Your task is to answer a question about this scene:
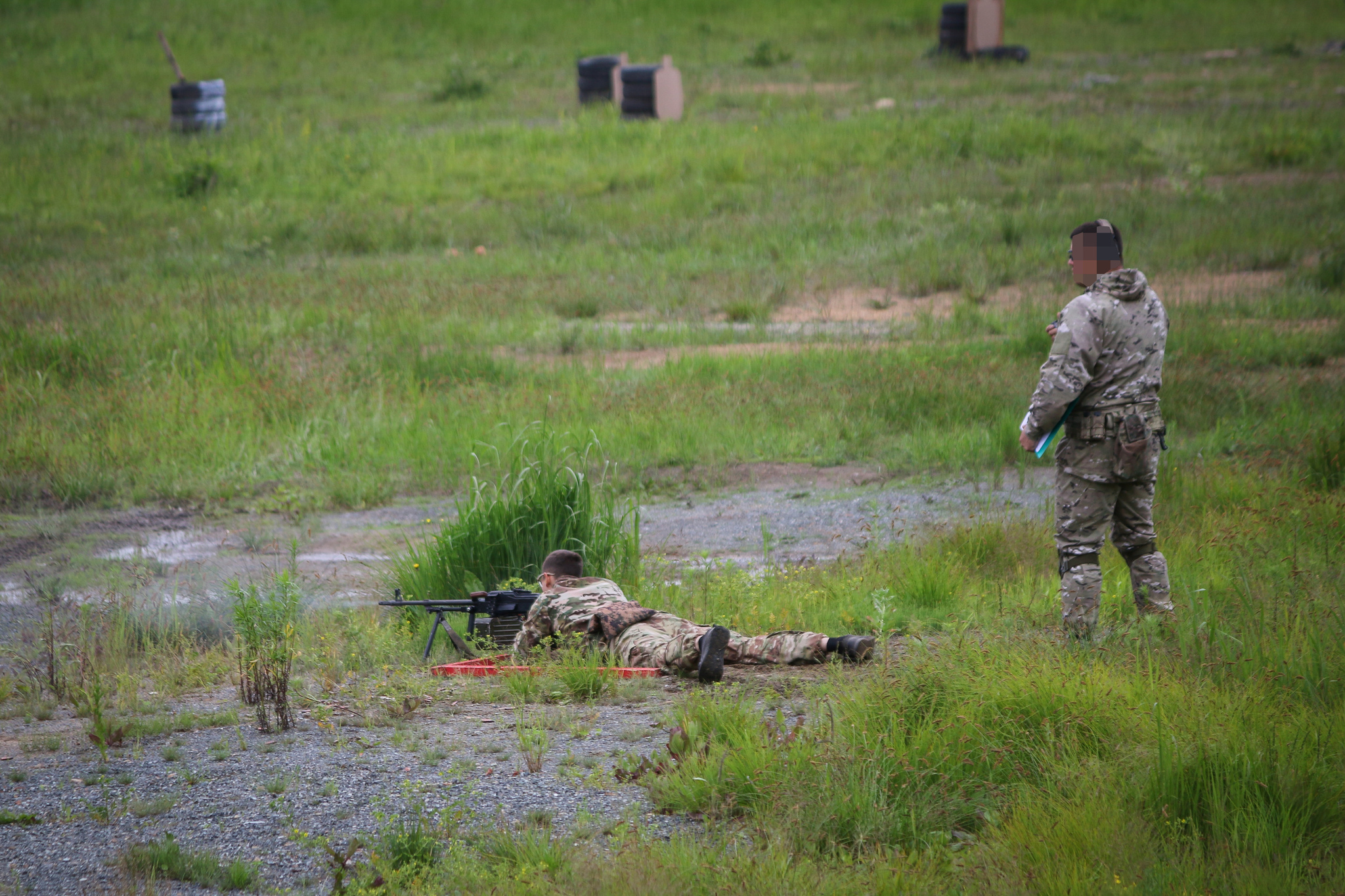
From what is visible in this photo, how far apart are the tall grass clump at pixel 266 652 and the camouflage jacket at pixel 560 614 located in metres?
1.20

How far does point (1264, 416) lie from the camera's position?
34.0ft

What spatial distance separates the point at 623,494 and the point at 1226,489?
4.76m

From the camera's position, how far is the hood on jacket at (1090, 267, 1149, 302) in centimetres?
541

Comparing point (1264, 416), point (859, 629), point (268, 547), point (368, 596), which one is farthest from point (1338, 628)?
point (268, 547)

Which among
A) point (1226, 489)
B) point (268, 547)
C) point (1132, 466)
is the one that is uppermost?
point (1132, 466)

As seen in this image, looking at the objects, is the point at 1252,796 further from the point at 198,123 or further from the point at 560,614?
the point at 198,123

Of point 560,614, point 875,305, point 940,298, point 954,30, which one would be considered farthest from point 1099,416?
point 954,30

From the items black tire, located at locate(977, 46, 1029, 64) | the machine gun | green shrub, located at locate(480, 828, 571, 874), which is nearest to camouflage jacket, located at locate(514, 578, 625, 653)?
the machine gun

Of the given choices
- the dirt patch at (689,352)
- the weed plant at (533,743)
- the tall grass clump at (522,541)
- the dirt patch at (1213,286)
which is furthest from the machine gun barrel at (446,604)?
the dirt patch at (1213,286)

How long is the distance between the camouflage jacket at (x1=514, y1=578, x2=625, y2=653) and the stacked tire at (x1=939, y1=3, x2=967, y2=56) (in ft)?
102

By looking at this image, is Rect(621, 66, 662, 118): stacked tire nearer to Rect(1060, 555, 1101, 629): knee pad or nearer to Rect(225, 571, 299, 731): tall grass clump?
Rect(225, 571, 299, 731): tall grass clump

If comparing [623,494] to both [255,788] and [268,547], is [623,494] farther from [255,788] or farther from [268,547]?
[255,788]

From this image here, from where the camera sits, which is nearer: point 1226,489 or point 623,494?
point 1226,489

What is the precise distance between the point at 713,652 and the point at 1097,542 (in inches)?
74.2
